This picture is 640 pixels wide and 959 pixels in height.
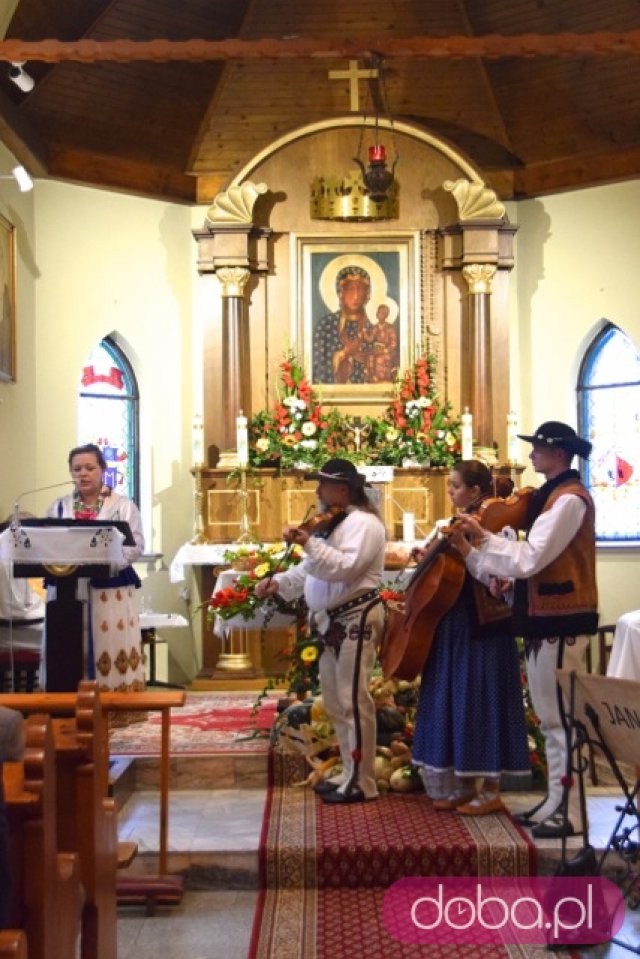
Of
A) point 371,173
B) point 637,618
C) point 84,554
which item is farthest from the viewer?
point 371,173

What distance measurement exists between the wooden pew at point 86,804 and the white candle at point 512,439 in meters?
7.75

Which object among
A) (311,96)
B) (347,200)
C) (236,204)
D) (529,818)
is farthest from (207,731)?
(311,96)

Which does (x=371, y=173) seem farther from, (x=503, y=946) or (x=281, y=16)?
(x=503, y=946)

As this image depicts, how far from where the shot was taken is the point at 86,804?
370 centimetres

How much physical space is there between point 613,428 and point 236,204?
4.36m

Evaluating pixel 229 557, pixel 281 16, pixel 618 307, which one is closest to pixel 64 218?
pixel 281 16

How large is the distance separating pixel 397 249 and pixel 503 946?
812 cm

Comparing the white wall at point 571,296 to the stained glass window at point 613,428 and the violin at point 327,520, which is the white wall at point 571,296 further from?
the violin at point 327,520

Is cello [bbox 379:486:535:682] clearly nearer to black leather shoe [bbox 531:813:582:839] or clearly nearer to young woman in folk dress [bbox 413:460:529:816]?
young woman in folk dress [bbox 413:460:529:816]

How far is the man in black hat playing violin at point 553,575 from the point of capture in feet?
18.1

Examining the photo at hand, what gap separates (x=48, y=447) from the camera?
1131cm

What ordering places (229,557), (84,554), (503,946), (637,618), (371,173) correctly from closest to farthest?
(503,946), (637,618), (84,554), (229,557), (371,173)

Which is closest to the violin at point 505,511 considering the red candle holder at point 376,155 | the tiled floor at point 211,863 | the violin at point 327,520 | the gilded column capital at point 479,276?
the violin at point 327,520

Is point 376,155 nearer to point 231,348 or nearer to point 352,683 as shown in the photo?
point 231,348
